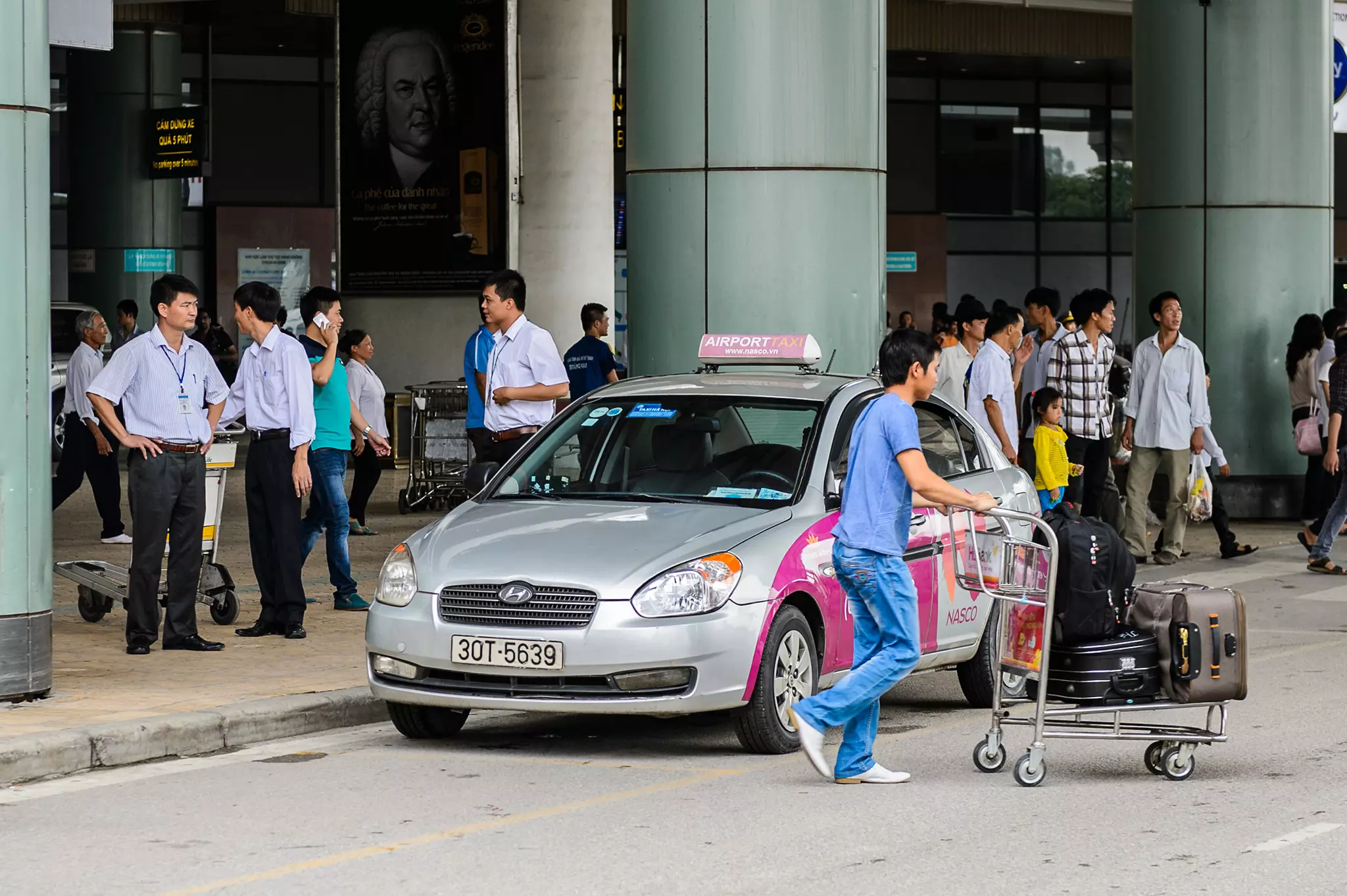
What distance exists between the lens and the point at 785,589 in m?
8.27

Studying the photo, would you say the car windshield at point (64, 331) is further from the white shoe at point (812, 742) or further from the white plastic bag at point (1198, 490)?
the white shoe at point (812, 742)

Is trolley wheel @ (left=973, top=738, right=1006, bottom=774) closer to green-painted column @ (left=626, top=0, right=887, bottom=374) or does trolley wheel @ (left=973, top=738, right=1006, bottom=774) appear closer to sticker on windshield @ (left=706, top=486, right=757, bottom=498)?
sticker on windshield @ (left=706, top=486, right=757, bottom=498)

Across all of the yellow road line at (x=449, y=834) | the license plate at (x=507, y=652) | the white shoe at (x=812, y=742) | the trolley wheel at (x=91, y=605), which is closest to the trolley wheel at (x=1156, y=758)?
the white shoe at (x=812, y=742)

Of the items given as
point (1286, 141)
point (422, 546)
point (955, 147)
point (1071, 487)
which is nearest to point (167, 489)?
point (422, 546)

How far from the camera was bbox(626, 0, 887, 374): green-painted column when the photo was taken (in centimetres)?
1396

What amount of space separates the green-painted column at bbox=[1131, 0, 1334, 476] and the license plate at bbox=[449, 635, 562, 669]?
42.9ft

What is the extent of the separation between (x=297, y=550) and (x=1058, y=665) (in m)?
5.06

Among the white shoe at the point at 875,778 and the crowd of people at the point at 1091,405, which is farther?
the crowd of people at the point at 1091,405

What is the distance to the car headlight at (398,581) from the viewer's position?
845 centimetres

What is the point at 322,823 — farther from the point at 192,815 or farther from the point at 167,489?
the point at 167,489

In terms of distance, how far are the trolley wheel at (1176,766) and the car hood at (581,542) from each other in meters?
1.83

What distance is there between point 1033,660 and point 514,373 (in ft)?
16.3

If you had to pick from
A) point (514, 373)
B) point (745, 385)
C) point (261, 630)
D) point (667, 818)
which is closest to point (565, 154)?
point (514, 373)

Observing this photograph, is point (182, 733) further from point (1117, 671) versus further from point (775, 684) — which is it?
point (1117, 671)
